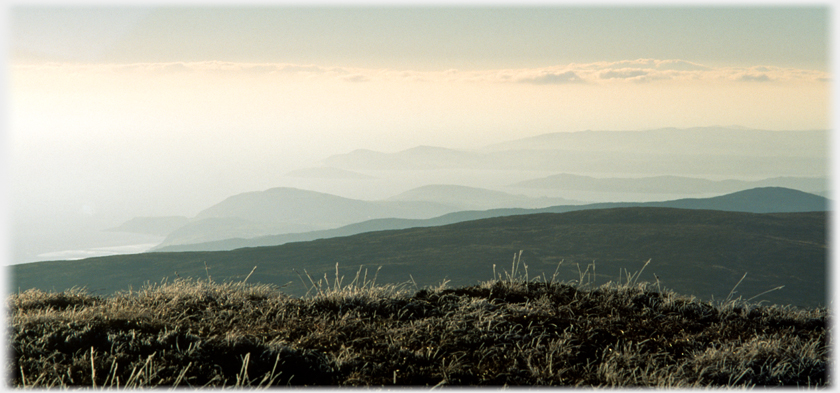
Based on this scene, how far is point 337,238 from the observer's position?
40.9 meters

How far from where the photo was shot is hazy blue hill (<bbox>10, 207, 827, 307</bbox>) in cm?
3047

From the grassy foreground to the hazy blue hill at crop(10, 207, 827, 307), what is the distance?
2201 centimetres

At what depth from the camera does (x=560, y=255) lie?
3359cm

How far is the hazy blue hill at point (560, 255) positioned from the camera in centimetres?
3047

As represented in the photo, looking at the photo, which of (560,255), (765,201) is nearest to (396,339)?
(560,255)

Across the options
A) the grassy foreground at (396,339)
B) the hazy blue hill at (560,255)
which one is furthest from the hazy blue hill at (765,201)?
the grassy foreground at (396,339)

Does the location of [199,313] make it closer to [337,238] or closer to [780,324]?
[780,324]

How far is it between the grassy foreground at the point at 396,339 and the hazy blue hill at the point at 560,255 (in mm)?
22006

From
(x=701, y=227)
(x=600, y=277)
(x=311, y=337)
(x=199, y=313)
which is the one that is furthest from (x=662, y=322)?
(x=701, y=227)

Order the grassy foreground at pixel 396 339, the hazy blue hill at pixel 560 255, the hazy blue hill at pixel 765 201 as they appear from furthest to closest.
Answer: the hazy blue hill at pixel 765 201, the hazy blue hill at pixel 560 255, the grassy foreground at pixel 396 339

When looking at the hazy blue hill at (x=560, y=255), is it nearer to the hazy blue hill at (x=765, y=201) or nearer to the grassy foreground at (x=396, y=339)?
the grassy foreground at (x=396, y=339)

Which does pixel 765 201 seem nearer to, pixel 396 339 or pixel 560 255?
pixel 560 255

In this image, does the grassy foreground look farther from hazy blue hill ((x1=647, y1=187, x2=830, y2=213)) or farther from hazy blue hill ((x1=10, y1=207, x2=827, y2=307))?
hazy blue hill ((x1=647, y1=187, x2=830, y2=213))

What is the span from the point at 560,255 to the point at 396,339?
97.9ft
